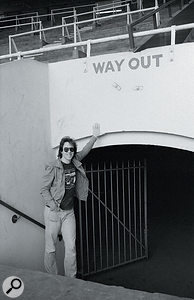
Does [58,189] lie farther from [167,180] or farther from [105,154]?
[167,180]

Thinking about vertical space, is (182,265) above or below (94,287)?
below

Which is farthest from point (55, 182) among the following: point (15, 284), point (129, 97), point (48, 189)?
point (129, 97)

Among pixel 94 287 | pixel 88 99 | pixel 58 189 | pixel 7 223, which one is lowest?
pixel 94 287

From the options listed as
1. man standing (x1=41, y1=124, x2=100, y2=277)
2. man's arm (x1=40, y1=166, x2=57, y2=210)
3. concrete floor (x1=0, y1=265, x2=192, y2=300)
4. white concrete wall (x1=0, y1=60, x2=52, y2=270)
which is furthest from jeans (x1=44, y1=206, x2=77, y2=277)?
concrete floor (x1=0, y1=265, x2=192, y2=300)

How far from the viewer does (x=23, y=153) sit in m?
4.59

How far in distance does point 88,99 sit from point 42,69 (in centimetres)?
79

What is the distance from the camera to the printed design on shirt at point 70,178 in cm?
426

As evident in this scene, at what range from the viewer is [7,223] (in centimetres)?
440

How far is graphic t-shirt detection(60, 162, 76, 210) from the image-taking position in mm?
4262

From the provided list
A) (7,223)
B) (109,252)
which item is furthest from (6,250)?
(109,252)

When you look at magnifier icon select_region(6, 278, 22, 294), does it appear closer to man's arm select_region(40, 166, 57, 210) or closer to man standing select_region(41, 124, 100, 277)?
man standing select_region(41, 124, 100, 277)

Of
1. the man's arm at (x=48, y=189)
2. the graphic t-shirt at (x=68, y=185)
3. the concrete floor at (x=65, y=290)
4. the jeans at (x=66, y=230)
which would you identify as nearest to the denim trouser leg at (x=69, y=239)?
the jeans at (x=66, y=230)

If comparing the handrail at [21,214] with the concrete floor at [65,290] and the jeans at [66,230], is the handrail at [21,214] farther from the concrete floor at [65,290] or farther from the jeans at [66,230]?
the concrete floor at [65,290]

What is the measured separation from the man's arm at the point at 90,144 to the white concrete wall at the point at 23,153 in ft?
2.22
